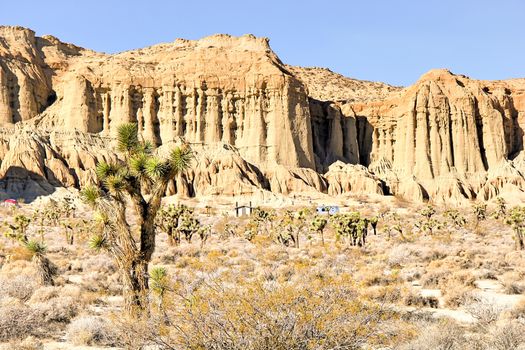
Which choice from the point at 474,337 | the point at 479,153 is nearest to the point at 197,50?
the point at 479,153

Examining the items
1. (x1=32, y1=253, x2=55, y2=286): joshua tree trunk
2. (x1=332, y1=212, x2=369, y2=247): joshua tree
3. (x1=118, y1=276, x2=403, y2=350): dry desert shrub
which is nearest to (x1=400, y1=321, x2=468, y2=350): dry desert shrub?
(x1=118, y1=276, x2=403, y2=350): dry desert shrub

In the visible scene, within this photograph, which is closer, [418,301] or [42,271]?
[418,301]

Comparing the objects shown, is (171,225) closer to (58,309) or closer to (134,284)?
(58,309)

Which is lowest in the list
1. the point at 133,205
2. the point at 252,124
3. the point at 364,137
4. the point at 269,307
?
the point at 269,307

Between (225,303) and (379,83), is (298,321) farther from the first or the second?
(379,83)

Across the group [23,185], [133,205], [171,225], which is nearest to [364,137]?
[23,185]

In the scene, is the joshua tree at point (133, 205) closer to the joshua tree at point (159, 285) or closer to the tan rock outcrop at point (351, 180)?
the joshua tree at point (159, 285)

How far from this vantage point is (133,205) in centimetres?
1298

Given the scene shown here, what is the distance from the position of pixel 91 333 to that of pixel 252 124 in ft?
286

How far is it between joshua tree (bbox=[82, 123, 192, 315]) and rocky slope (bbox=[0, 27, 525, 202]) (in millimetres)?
72485

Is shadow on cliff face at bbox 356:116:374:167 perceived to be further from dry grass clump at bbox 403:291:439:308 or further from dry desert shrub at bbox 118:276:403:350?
dry desert shrub at bbox 118:276:403:350

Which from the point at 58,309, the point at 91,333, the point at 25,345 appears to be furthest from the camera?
the point at 58,309

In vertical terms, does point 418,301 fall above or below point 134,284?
below

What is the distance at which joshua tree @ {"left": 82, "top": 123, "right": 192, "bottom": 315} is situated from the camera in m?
12.5
